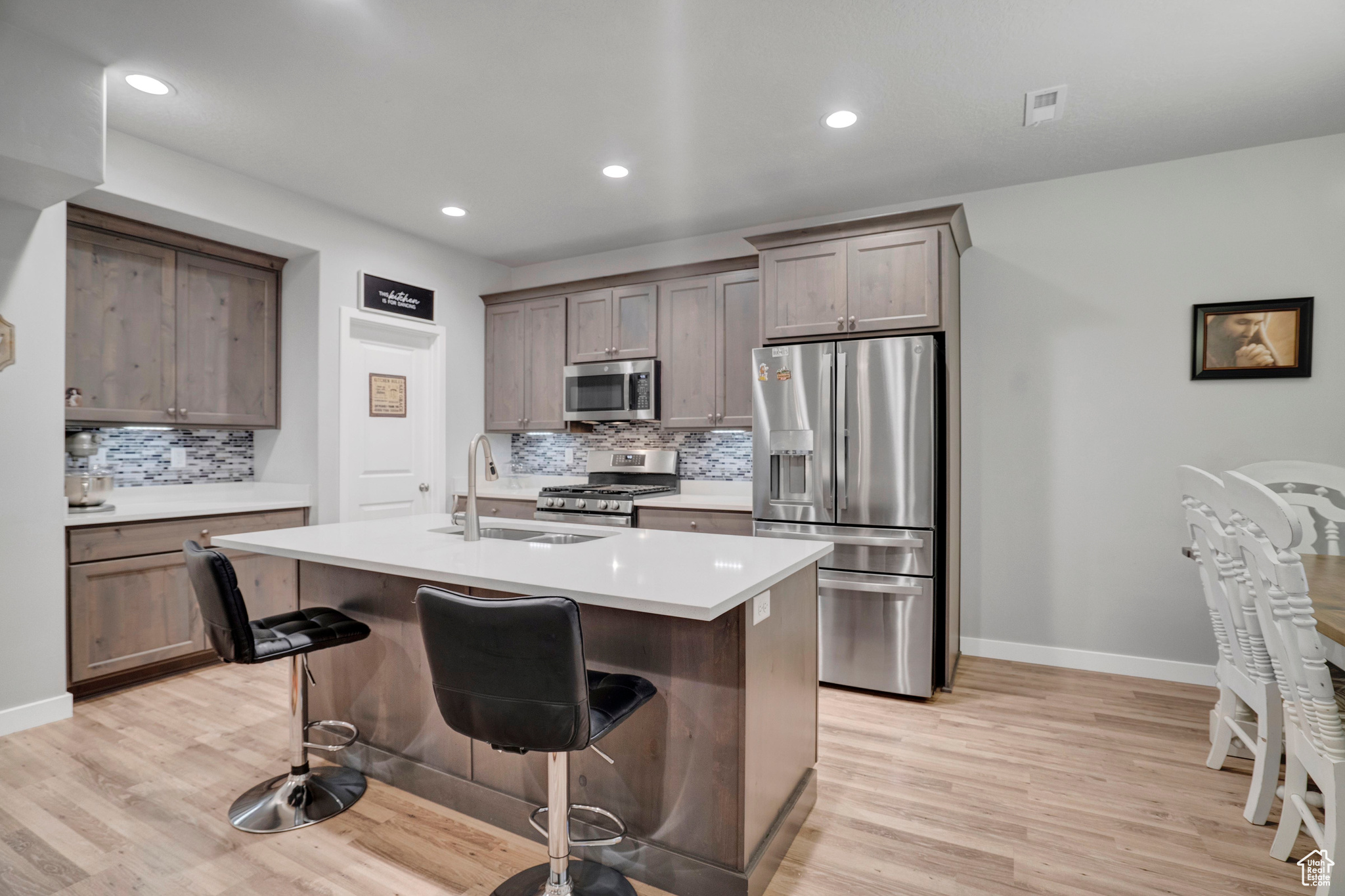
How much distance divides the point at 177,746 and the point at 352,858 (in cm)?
127

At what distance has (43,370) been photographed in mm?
2873

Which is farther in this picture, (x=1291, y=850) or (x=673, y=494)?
(x=673, y=494)

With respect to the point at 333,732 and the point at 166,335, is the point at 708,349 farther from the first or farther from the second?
the point at 166,335

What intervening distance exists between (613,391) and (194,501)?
2673mm

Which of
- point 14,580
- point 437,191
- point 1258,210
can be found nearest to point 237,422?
point 14,580

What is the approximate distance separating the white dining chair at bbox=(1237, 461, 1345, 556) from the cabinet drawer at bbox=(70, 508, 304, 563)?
5204mm

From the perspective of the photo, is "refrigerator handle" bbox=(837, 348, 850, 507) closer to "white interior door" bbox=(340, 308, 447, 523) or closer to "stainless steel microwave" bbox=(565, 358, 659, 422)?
"stainless steel microwave" bbox=(565, 358, 659, 422)

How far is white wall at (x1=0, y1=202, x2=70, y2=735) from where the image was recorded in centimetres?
276

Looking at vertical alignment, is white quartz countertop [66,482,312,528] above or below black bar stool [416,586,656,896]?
above

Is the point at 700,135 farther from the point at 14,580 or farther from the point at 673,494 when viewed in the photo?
the point at 14,580

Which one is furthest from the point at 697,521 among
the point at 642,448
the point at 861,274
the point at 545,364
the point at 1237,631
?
the point at 1237,631

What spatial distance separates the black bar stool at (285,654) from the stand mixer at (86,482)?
182 cm

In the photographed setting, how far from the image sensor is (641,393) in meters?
4.49

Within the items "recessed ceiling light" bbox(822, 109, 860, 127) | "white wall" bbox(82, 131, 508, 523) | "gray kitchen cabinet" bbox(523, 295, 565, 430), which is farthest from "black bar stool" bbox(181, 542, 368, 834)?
"recessed ceiling light" bbox(822, 109, 860, 127)
